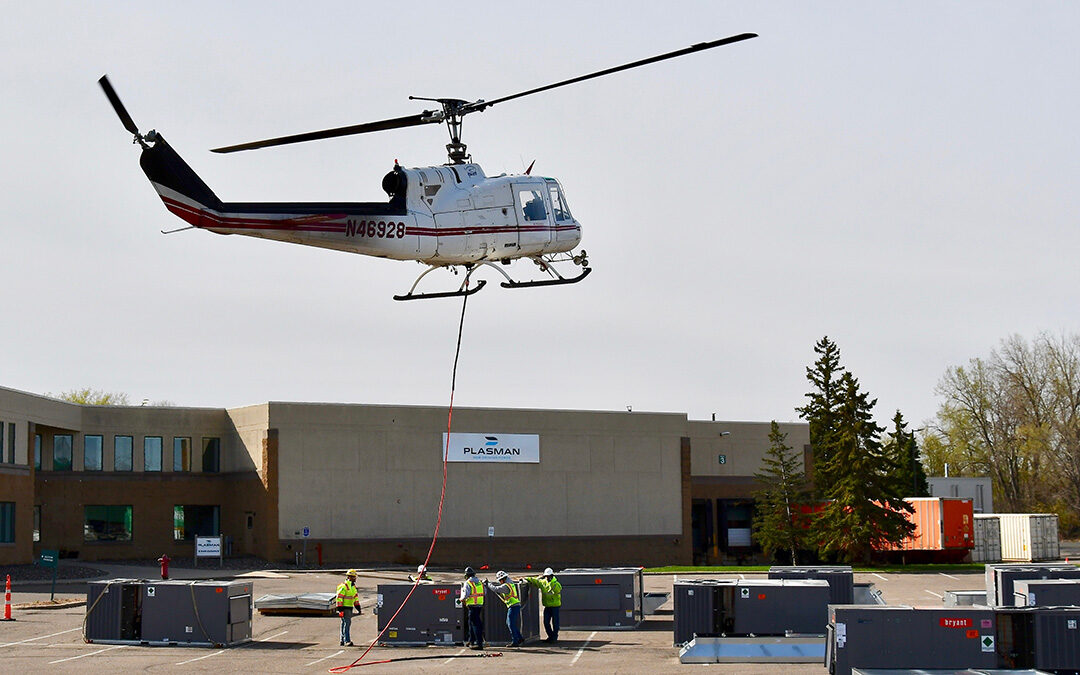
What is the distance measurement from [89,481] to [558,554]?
2253cm

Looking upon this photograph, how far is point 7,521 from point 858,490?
119 ft

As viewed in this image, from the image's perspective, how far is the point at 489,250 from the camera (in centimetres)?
2730

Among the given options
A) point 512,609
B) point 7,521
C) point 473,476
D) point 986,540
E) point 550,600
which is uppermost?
point 473,476

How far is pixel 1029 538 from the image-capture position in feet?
225

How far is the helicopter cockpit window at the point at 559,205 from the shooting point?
29000 mm

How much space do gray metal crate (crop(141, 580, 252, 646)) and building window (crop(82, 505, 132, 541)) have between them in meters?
33.9

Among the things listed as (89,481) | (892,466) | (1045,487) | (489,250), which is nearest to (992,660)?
(489,250)

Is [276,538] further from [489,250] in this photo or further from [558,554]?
[489,250]

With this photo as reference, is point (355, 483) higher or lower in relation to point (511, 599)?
higher

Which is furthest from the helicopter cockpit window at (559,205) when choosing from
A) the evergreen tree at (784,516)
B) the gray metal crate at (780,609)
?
the evergreen tree at (784,516)

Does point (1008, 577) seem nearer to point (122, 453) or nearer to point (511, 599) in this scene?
point (511, 599)

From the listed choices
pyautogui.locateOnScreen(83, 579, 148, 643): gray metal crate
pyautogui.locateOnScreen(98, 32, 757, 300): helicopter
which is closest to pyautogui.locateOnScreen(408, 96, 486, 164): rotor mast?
pyautogui.locateOnScreen(98, 32, 757, 300): helicopter

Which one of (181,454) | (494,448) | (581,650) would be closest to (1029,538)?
(494,448)

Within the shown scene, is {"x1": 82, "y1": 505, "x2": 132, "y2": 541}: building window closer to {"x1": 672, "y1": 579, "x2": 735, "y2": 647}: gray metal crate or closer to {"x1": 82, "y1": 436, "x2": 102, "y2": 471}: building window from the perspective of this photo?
{"x1": 82, "y1": 436, "x2": 102, "y2": 471}: building window
